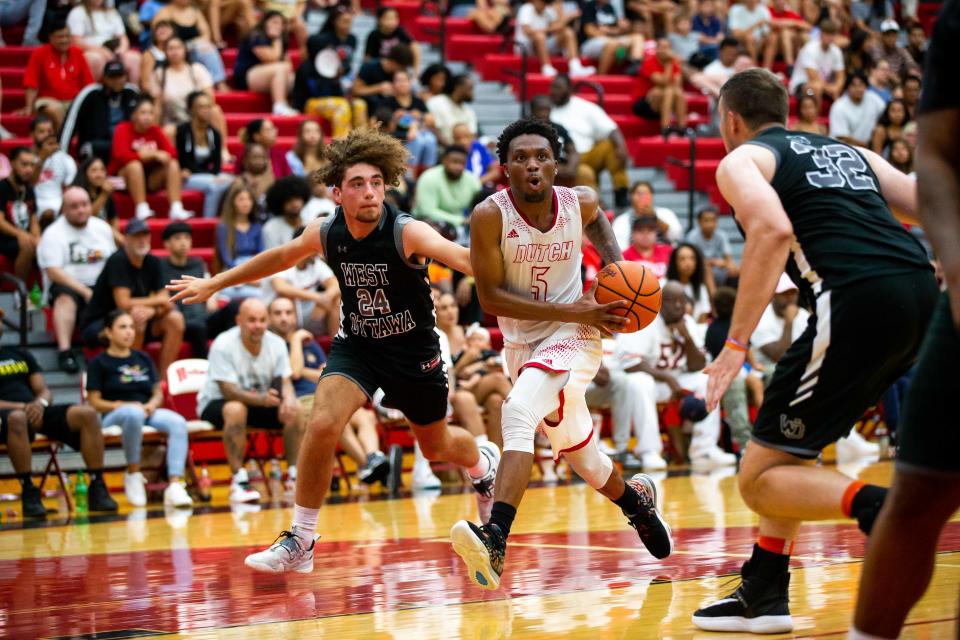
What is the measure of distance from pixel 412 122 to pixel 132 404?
554 cm

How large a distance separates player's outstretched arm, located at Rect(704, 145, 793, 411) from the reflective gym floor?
0.93 metres

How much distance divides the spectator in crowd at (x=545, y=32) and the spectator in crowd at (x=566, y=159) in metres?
2.30

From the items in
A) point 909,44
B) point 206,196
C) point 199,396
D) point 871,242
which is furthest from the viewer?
point 909,44

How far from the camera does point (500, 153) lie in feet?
20.0

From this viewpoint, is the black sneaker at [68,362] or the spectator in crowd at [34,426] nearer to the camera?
the spectator in crowd at [34,426]

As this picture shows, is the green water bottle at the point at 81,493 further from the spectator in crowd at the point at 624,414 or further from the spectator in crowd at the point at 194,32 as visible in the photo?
the spectator in crowd at the point at 194,32

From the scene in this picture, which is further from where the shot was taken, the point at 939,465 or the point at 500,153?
Answer: the point at 500,153

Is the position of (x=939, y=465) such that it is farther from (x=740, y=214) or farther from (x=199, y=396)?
(x=199, y=396)

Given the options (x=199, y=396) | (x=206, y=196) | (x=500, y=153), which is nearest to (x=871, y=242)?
(x=500, y=153)

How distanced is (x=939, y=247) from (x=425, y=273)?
3.64m

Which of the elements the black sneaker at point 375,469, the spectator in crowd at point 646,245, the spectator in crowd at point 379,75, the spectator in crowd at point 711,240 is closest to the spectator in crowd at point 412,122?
the spectator in crowd at point 379,75

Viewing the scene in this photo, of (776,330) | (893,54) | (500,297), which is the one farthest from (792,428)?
(893,54)

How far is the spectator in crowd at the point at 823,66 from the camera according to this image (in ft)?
60.6

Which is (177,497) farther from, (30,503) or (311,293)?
(311,293)
